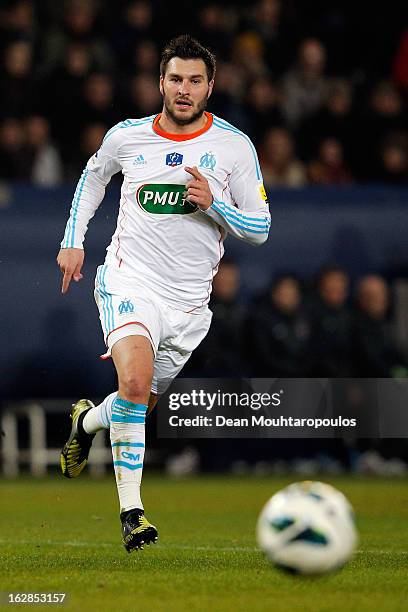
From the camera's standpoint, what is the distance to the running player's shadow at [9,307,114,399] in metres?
11.2

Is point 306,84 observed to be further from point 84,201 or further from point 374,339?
point 84,201

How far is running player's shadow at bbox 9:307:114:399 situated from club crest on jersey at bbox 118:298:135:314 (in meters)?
4.51

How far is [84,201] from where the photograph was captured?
23.6 ft

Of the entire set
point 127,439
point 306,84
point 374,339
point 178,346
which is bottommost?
point 374,339

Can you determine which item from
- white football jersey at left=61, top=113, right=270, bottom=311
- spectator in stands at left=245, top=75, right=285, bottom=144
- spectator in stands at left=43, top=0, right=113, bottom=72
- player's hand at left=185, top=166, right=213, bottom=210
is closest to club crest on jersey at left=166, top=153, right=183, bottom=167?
white football jersey at left=61, top=113, right=270, bottom=311

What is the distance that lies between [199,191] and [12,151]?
5.61m

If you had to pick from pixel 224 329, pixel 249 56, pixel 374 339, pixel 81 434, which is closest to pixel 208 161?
pixel 81 434

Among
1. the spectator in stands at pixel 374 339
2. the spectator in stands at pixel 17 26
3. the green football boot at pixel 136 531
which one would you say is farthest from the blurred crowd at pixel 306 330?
the green football boot at pixel 136 531

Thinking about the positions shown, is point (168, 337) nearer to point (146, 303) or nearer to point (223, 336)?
point (146, 303)

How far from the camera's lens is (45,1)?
44.1 ft

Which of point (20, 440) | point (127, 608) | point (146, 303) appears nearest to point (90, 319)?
point (20, 440)

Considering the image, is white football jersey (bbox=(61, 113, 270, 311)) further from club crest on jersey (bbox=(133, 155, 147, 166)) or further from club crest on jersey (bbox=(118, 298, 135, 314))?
club crest on jersey (bbox=(118, 298, 135, 314))

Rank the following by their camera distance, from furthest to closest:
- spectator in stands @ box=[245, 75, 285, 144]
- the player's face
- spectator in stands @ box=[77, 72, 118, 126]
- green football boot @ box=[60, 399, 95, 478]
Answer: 1. spectator in stands @ box=[245, 75, 285, 144]
2. spectator in stands @ box=[77, 72, 118, 126]
3. green football boot @ box=[60, 399, 95, 478]
4. the player's face

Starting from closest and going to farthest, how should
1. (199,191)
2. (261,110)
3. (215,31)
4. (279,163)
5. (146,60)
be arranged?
(199,191), (279,163), (146,60), (261,110), (215,31)
